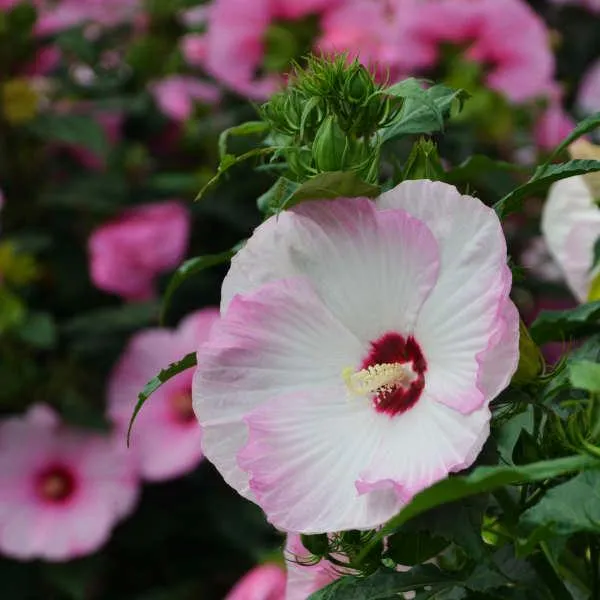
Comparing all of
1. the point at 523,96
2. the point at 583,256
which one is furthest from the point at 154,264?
the point at 583,256

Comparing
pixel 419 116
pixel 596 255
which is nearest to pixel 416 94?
pixel 419 116

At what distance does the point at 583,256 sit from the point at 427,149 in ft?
0.88

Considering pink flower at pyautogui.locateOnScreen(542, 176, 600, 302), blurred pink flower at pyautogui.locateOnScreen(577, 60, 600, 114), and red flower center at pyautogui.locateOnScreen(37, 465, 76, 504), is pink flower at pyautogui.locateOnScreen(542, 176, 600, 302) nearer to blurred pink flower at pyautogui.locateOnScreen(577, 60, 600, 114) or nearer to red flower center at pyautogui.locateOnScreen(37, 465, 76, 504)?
red flower center at pyautogui.locateOnScreen(37, 465, 76, 504)

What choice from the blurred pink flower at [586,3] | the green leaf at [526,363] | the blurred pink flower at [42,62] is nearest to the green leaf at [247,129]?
the green leaf at [526,363]

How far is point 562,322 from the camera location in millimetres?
660

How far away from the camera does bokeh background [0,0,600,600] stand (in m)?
1.47

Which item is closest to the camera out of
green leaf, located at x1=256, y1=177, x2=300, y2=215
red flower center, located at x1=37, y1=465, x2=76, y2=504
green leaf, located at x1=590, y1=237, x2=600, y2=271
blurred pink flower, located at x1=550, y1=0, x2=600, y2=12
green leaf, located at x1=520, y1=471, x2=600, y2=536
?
green leaf, located at x1=520, y1=471, x2=600, y2=536

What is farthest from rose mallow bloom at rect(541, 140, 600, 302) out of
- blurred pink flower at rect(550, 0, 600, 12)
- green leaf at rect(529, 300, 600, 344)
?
blurred pink flower at rect(550, 0, 600, 12)

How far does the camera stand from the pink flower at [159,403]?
1484 millimetres

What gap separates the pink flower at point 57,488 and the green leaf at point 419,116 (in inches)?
38.6

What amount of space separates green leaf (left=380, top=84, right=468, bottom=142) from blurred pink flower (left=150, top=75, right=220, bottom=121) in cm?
112

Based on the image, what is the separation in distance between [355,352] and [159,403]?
986 mm

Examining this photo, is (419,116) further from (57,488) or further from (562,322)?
(57,488)

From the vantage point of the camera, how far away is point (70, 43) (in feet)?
5.29
